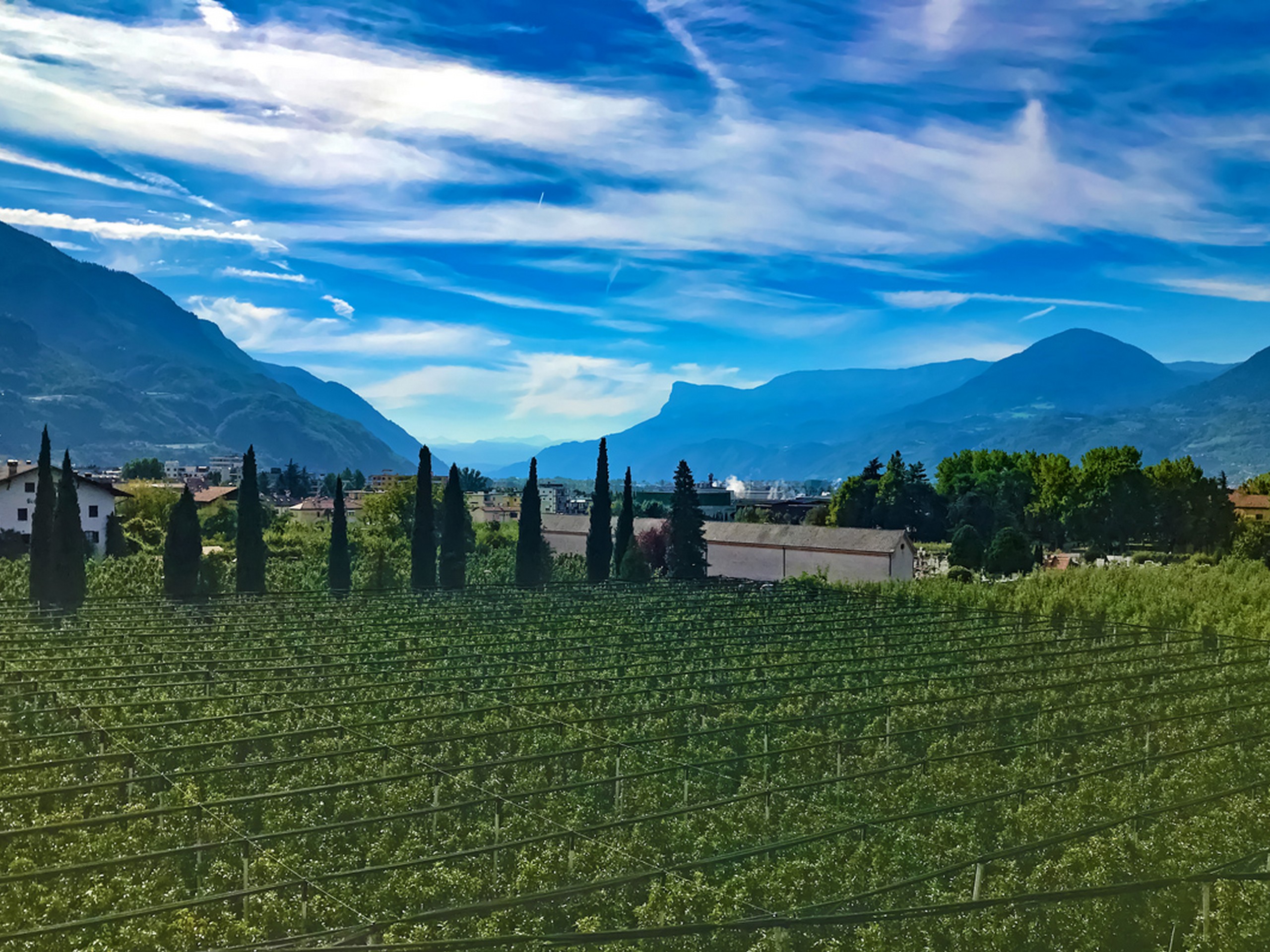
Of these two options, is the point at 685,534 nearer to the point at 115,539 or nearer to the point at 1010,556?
the point at 1010,556

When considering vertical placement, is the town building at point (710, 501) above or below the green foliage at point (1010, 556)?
above

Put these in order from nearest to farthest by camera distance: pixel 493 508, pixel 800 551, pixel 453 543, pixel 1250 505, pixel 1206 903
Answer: pixel 1206 903
pixel 453 543
pixel 800 551
pixel 1250 505
pixel 493 508

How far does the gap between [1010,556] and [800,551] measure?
A: 31.9ft

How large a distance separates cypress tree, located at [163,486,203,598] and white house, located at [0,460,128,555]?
57.0 ft

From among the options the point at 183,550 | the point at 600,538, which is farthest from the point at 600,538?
the point at 183,550

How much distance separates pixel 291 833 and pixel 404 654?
39.7 ft

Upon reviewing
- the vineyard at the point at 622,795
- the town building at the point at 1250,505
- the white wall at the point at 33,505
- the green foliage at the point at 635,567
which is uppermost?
the town building at the point at 1250,505

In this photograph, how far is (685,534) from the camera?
4528cm

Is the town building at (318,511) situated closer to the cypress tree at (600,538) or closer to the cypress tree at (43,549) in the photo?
the cypress tree at (600,538)

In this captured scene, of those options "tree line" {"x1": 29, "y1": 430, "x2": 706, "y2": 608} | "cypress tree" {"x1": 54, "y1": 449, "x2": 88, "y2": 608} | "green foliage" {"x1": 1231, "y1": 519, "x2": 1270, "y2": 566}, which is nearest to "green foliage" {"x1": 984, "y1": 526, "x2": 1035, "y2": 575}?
"green foliage" {"x1": 1231, "y1": 519, "x2": 1270, "y2": 566}

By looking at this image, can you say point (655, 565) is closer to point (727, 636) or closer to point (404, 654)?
point (727, 636)

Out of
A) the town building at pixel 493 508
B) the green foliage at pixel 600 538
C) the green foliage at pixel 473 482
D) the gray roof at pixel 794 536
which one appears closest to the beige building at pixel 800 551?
the gray roof at pixel 794 536

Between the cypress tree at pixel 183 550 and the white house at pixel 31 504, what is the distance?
57.0ft

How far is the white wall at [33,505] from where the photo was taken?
48188 mm
